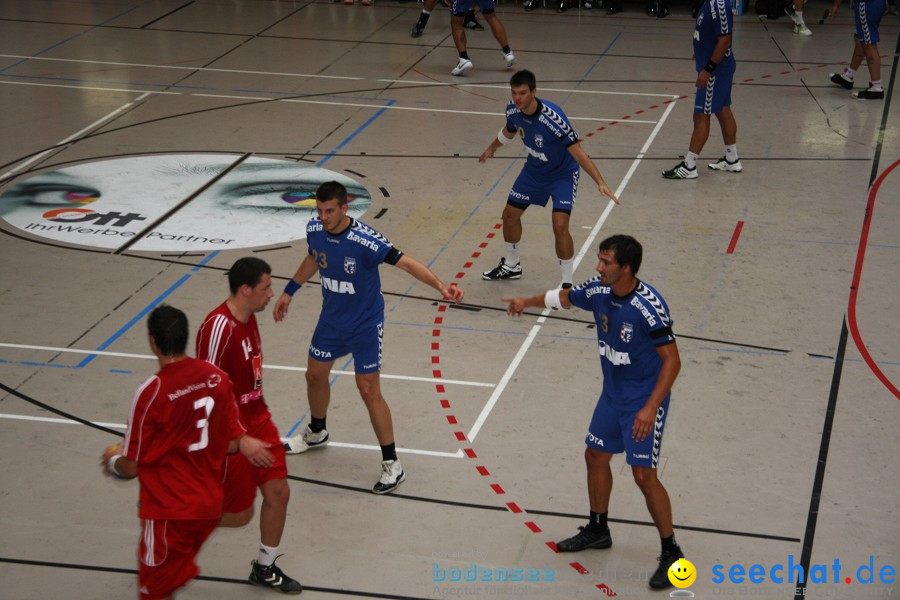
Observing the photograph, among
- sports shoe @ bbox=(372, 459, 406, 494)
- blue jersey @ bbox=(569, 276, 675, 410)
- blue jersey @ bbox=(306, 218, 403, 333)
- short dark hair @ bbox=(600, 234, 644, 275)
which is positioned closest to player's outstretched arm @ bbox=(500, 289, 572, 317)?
blue jersey @ bbox=(569, 276, 675, 410)

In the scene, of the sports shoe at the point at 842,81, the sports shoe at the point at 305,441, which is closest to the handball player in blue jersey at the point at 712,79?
the sports shoe at the point at 842,81

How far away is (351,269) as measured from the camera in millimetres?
7398

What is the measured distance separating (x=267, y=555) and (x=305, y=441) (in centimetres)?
161

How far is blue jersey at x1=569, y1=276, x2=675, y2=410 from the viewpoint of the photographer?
628cm

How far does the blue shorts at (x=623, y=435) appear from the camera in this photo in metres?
6.35

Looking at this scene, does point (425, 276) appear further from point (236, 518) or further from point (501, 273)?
point (501, 273)

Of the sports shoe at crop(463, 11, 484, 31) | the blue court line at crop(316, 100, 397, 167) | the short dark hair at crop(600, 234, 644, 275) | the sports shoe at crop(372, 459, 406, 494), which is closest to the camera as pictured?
the short dark hair at crop(600, 234, 644, 275)

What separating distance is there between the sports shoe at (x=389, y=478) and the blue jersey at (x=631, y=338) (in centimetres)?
173

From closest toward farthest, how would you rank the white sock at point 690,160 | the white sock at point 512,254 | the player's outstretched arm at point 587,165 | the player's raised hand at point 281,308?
the player's raised hand at point 281,308, the player's outstretched arm at point 587,165, the white sock at point 512,254, the white sock at point 690,160

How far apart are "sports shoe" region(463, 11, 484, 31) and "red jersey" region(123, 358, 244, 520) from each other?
15785 millimetres

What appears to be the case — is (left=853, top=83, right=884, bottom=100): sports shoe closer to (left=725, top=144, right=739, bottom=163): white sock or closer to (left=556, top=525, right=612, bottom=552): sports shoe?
(left=725, top=144, right=739, bottom=163): white sock

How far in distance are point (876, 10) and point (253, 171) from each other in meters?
9.02

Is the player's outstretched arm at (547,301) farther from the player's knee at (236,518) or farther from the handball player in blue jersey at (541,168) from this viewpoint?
the handball player in blue jersey at (541,168)

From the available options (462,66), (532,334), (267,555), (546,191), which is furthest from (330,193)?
(462,66)
